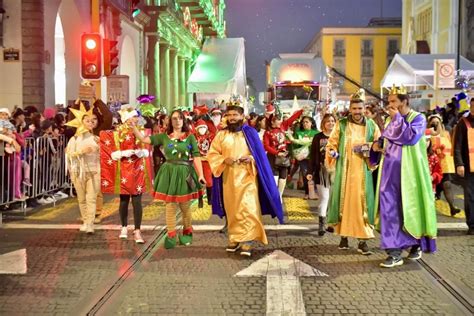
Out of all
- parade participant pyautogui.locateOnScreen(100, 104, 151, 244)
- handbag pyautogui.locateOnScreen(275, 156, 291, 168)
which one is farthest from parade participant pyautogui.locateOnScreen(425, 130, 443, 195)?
parade participant pyautogui.locateOnScreen(100, 104, 151, 244)

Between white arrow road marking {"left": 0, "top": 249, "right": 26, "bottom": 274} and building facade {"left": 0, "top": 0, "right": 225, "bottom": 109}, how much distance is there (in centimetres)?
700

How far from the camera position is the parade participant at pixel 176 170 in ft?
27.8

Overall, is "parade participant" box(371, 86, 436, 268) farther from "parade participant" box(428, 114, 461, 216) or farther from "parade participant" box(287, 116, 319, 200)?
"parade participant" box(287, 116, 319, 200)

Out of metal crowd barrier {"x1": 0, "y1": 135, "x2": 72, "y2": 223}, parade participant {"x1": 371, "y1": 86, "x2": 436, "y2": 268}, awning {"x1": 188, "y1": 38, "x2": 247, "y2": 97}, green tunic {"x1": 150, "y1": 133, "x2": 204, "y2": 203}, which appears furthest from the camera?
awning {"x1": 188, "y1": 38, "x2": 247, "y2": 97}

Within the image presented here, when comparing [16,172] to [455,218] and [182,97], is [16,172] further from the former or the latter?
[182,97]

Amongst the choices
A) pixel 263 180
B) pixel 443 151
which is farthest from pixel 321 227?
pixel 443 151

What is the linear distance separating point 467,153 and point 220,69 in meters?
22.2

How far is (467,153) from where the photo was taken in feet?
32.1

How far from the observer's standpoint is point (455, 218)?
11.1 m

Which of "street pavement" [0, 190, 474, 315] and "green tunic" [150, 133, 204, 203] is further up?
"green tunic" [150, 133, 204, 203]

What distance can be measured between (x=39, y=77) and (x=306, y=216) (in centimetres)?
942

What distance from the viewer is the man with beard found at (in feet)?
26.7

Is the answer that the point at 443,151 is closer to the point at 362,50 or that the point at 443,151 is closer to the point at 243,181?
the point at 243,181

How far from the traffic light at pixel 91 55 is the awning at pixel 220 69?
14.4 metres
